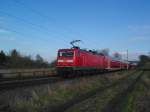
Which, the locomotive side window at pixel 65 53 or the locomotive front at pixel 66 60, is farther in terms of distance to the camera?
the locomotive side window at pixel 65 53

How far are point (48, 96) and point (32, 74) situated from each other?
25927 millimetres

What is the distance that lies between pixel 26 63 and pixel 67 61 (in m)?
55.7

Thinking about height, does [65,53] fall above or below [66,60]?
above

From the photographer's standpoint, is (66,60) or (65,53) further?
(65,53)

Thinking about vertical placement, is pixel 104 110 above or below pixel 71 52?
below

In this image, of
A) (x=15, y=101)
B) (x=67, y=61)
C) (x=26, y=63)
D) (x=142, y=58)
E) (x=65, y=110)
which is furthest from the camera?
(x=142, y=58)

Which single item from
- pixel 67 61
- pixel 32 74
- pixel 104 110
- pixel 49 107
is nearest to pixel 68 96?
pixel 49 107

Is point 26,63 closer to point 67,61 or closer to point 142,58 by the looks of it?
point 67,61

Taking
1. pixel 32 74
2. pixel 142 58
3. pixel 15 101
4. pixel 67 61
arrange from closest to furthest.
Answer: pixel 15 101
pixel 67 61
pixel 32 74
pixel 142 58

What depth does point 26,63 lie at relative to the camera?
85.3 meters

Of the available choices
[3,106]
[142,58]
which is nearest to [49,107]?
[3,106]

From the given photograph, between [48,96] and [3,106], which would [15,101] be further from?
[48,96]

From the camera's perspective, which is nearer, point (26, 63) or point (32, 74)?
point (32, 74)

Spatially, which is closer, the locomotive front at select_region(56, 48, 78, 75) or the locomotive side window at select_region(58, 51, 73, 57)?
the locomotive front at select_region(56, 48, 78, 75)
